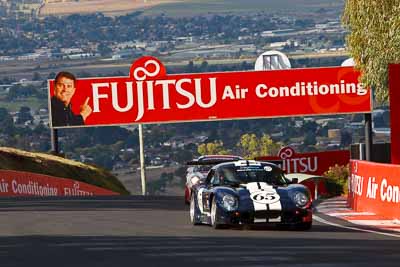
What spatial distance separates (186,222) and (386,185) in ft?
11.3

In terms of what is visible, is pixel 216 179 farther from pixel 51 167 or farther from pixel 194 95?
pixel 51 167

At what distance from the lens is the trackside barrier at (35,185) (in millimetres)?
41281

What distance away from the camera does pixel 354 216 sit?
79.6 feet

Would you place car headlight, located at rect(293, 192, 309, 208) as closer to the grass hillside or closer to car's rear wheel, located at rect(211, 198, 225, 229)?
car's rear wheel, located at rect(211, 198, 225, 229)

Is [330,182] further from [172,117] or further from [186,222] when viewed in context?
[186,222]

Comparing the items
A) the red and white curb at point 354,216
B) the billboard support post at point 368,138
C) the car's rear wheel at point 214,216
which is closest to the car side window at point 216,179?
the car's rear wheel at point 214,216

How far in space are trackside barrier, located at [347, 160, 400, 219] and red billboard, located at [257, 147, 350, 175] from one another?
23.7 metres

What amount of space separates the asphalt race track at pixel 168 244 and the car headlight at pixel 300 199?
1.43 feet

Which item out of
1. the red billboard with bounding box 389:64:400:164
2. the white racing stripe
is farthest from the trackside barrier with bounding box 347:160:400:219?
the white racing stripe

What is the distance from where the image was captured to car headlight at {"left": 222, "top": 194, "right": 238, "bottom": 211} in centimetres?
2033

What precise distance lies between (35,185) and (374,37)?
1232 cm

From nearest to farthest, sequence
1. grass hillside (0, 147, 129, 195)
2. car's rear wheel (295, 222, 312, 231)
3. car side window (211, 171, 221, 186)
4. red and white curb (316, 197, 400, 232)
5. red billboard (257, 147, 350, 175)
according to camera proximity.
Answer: car's rear wheel (295, 222, 312, 231)
car side window (211, 171, 221, 186)
red and white curb (316, 197, 400, 232)
red billboard (257, 147, 350, 175)
grass hillside (0, 147, 129, 195)

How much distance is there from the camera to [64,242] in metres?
18.0

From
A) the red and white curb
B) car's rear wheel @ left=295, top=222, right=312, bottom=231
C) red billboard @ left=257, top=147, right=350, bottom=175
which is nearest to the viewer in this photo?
car's rear wheel @ left=295, top=222, right=312, bottom=231
